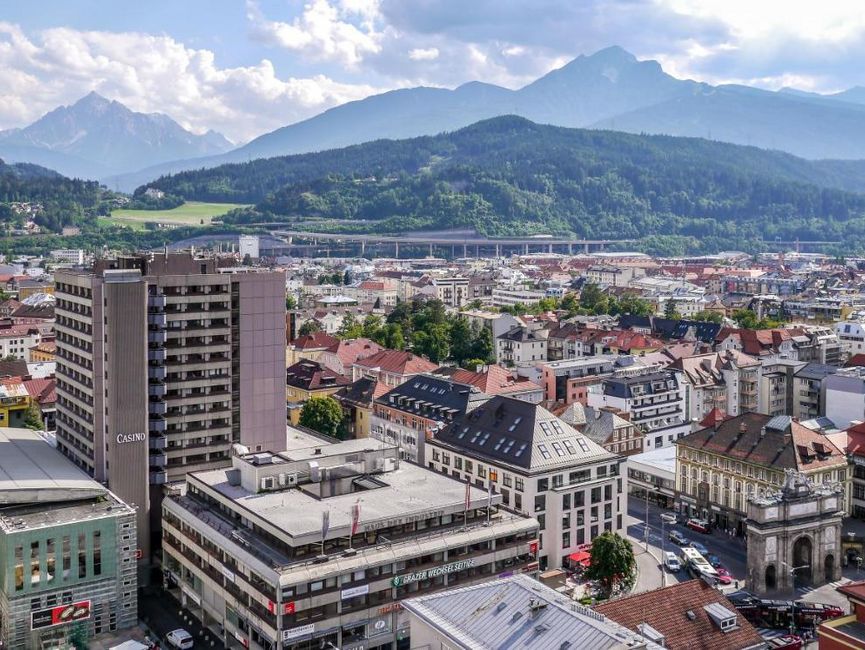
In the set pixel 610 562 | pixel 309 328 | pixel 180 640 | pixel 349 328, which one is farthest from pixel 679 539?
pixel 309 328

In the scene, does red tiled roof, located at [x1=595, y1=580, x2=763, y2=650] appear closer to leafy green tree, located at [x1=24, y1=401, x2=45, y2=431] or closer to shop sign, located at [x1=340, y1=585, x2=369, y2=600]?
shop sign, located at [x1=340, y1=585, x2=369, y2=600]

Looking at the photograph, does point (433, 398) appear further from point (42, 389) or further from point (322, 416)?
point (42, 389)

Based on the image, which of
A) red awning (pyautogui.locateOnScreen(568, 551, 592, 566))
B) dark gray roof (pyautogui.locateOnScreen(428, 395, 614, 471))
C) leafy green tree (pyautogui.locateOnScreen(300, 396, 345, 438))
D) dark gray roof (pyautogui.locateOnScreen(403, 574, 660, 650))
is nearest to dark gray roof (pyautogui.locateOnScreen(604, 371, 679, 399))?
leafy green tree (pyautogui.locateOnScreen(300, 396, 345, 438))

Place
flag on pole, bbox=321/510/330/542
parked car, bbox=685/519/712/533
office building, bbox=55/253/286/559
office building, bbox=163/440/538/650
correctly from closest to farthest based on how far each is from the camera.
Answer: office building, bbox=163/440/538/650 → flag on pole, bbox=321/510/330/542 → office building, bbox=55/253/286/559 → parked car, bbox=685/519/712/533

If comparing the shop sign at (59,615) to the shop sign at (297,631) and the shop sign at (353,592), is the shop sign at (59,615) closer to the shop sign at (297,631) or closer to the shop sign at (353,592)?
the shop sign at (297,631)

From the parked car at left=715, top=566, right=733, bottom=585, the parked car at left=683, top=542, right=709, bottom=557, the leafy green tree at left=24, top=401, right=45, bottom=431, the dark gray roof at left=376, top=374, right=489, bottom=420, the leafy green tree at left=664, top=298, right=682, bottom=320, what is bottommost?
the parked car at left=715, top=566, right=733, bottom=585

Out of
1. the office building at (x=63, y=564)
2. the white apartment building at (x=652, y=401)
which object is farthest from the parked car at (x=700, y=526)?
the office building at (x=63, y=564)

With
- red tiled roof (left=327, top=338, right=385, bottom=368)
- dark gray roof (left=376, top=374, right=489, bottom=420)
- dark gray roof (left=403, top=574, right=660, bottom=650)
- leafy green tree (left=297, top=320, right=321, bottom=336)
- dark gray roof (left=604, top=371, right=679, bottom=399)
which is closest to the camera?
dark gray roof (left=403, top=574, right=660, bottom=650)
